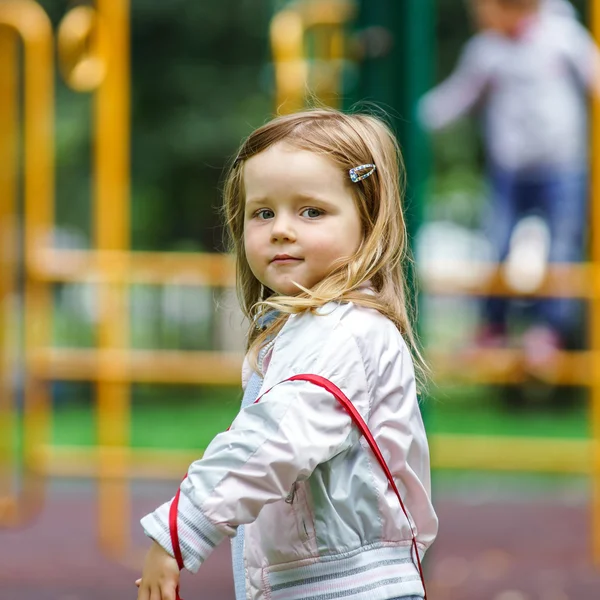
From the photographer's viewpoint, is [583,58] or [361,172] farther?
[583,58]

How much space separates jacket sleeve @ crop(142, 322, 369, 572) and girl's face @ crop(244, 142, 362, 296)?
270mm

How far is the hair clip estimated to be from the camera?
216 centimetres

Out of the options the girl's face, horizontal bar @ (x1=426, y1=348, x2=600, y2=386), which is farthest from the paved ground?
the girl's face

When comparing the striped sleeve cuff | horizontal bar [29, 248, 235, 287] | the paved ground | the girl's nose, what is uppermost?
the girl's nose

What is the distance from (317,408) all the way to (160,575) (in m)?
0.35

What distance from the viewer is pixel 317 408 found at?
1930mm

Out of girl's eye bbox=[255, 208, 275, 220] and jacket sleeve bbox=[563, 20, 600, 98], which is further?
jacket sleeve bbox=[563, 20, 600, 98]

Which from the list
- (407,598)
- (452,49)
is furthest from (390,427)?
(452,49)

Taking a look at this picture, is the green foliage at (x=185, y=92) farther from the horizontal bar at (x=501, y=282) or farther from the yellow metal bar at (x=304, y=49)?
the horizontal bar at (x=501, y=282)

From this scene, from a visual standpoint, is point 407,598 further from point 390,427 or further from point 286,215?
point 286,215

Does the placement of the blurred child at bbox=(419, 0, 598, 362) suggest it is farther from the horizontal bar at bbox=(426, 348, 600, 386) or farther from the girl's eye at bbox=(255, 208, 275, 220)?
the girl's eye at bbox=(255, 208, 275, 220)

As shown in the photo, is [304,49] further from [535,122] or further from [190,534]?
[190,534]

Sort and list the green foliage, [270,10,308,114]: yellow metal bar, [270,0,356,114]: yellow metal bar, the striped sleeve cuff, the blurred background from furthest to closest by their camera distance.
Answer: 1. the green foliage
2. [270,10,308,114]: yellow metal bar
3. [270,0,356,114]: yellow metal bar
4. the blurred background
5. the striped sleeve cuff

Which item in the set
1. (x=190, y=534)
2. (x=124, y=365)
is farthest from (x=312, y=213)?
(x=124, y=365)
